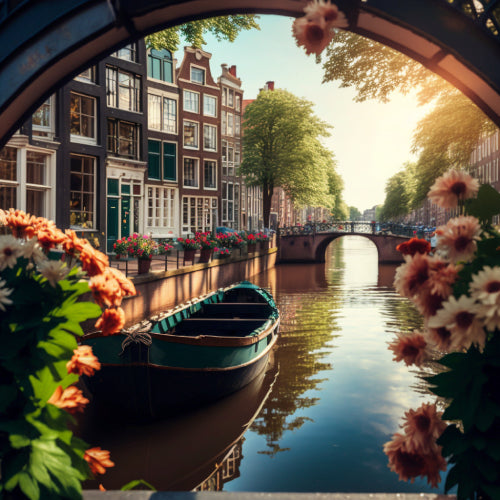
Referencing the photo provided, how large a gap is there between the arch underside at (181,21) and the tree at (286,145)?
34820mm

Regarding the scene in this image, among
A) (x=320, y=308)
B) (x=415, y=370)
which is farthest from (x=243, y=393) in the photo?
(x=320, y=308)

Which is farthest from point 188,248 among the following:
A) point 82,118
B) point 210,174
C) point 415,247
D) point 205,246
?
point 415,247

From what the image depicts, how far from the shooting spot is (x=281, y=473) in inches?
278

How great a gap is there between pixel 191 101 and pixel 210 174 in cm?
445

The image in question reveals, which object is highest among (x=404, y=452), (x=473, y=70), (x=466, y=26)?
(x=466, y=26)

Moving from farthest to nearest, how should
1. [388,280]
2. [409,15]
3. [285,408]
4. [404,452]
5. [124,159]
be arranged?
[388,280], [124,159], [285,408], [409,15], [404,452]

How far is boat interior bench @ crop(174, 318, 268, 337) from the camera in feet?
36.2

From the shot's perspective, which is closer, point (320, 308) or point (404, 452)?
point (404, 452)

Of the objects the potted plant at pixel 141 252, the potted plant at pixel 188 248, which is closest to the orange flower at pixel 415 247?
the potted plant at pixel 141 252

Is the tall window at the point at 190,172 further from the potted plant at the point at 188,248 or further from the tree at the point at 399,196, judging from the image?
the tree at the point at 399,196

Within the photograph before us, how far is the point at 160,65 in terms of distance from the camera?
1074 inches

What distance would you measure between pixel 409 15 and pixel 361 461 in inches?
239

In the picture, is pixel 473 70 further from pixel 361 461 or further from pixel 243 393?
pixel 243 393

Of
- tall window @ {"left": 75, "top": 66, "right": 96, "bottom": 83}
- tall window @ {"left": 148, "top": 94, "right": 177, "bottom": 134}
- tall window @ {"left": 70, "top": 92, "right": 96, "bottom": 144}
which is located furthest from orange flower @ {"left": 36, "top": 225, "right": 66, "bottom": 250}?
tall window @ {"left": 148, "top": 94, "right": 177, "bottom": 134}
